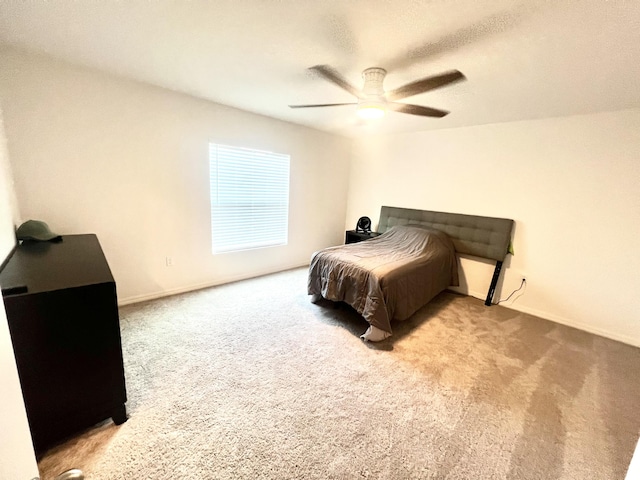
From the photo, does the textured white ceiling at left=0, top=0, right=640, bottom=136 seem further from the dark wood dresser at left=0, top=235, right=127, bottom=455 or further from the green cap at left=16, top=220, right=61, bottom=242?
the dark wood dresser at left=0, top=235, right=127, bottom=455

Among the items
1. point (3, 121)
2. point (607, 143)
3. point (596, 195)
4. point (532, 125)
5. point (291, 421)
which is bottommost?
point (291, 421)

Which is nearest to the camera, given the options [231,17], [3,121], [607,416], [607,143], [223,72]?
[231,17]

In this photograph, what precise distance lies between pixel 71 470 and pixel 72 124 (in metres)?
2.58

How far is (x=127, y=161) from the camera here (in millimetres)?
2594

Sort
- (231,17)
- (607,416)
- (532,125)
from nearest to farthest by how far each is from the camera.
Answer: (231,17)
(607,416)
(532,125)

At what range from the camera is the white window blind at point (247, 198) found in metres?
3.29

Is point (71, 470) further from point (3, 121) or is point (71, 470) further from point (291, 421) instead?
point (3, 121)

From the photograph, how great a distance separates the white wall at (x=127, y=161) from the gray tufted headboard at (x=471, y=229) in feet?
7.21

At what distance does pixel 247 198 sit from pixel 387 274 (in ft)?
7.32

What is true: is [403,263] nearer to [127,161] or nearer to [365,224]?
[365,224]

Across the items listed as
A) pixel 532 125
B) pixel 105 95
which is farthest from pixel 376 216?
pixel 105 95

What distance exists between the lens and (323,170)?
439 centimetres

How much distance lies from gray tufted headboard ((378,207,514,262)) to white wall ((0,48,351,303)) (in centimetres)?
220

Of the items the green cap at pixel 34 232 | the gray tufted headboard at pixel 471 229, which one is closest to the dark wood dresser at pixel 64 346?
the green cap at pixel 34 232
